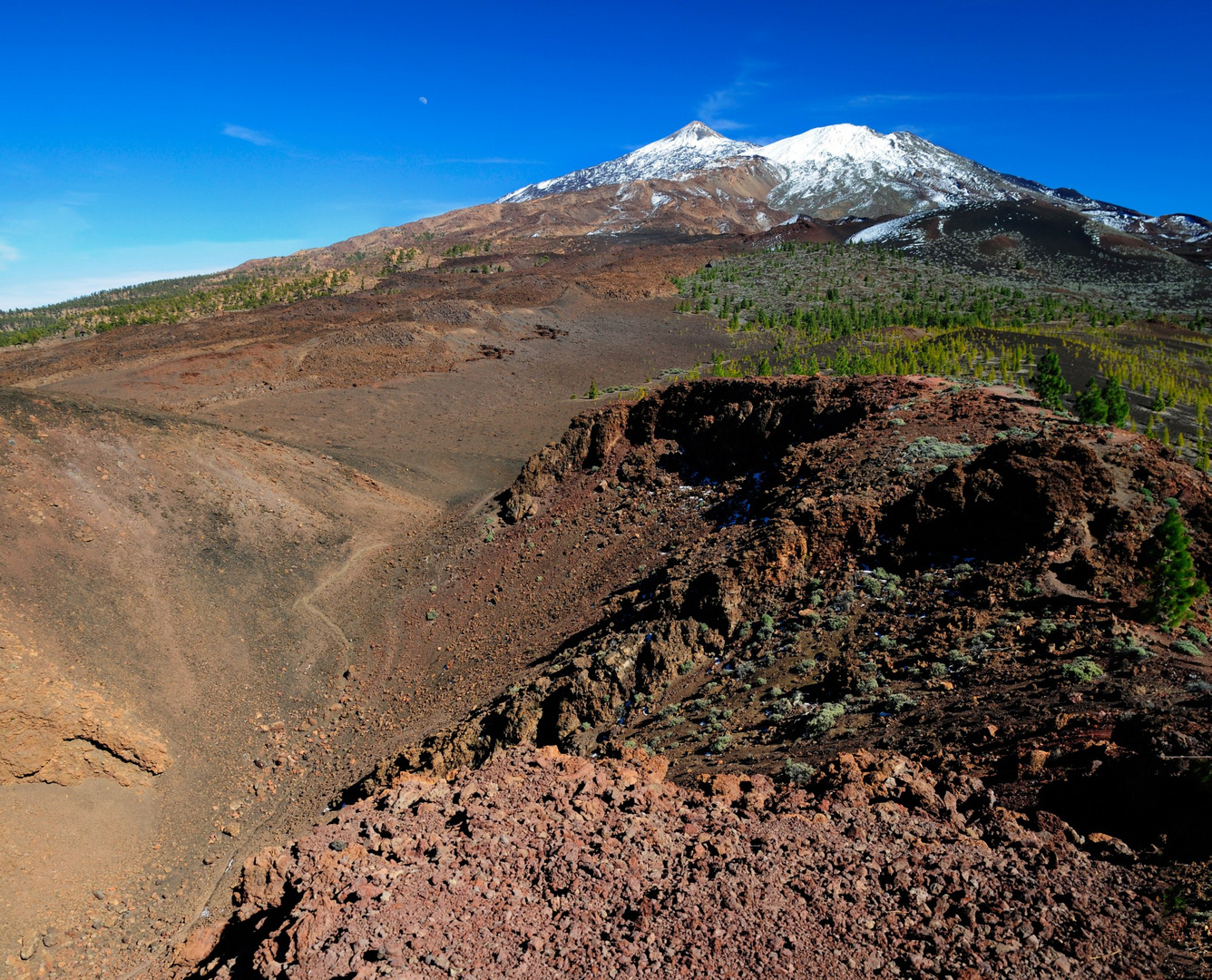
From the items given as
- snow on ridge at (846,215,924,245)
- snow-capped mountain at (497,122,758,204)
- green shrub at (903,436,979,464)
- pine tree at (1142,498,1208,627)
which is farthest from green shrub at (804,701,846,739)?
snow-capped mountain at (497,122,758,204)

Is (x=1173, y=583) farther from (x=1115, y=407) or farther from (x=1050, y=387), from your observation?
(x=1115, y=407)

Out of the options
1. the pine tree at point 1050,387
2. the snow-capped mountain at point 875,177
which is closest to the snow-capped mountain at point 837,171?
the snow-capped mountain at point 875,177

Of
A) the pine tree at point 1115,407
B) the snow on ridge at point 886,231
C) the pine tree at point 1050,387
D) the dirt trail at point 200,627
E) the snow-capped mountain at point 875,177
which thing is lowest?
the dirt trail at point 200,627

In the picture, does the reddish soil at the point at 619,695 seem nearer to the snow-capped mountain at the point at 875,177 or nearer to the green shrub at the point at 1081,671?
the green shrub at the point at 1081,671

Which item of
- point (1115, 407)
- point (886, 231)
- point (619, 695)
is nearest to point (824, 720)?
point (619, 695)

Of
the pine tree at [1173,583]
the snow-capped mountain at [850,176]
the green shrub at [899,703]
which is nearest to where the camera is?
the pine tree at [1173,583]

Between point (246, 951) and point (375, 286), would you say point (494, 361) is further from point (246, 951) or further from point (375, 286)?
point (246, 951)

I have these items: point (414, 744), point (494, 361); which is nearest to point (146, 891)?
point (414, 744)
